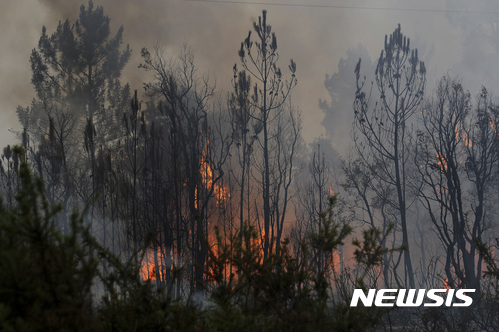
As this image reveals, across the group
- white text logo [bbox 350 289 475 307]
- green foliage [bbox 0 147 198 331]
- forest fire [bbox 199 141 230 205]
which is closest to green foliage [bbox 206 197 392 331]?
white text logo [bbox 350 289 475 307]

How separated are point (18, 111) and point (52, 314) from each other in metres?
27.2

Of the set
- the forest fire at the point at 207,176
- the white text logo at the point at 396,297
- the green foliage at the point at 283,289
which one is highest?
the forest fire at the point at 207,176

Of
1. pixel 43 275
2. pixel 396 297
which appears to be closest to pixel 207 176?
pixel 396 297

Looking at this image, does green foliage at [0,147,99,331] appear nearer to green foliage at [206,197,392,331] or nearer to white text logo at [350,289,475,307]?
green foliage at [206,197,392,331]

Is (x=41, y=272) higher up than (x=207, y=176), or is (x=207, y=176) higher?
(x=207, y=176)

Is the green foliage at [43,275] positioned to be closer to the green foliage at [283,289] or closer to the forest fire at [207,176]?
the green foliage at [283,289]

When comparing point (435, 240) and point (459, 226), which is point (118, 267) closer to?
point (459, 226)

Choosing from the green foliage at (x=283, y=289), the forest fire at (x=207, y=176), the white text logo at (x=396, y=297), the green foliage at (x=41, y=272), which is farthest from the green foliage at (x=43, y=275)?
the forest fire at (x=207, y=176)

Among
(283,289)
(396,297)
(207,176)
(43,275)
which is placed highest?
(207,176)

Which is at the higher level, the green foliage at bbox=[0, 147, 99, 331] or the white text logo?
A: the green foliage at bbox=[0, 147, 99, 331]

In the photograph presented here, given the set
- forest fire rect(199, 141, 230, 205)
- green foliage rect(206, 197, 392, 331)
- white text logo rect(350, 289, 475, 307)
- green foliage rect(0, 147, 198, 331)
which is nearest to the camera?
green foliage rect(0, 147, 198, 331)

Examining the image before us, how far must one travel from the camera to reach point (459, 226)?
37.9 ft

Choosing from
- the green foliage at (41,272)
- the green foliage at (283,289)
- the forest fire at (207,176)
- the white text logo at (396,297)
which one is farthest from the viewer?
the forest fire at (207,176)

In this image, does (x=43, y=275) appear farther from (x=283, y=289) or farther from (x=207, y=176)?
(x=207, y=176)
